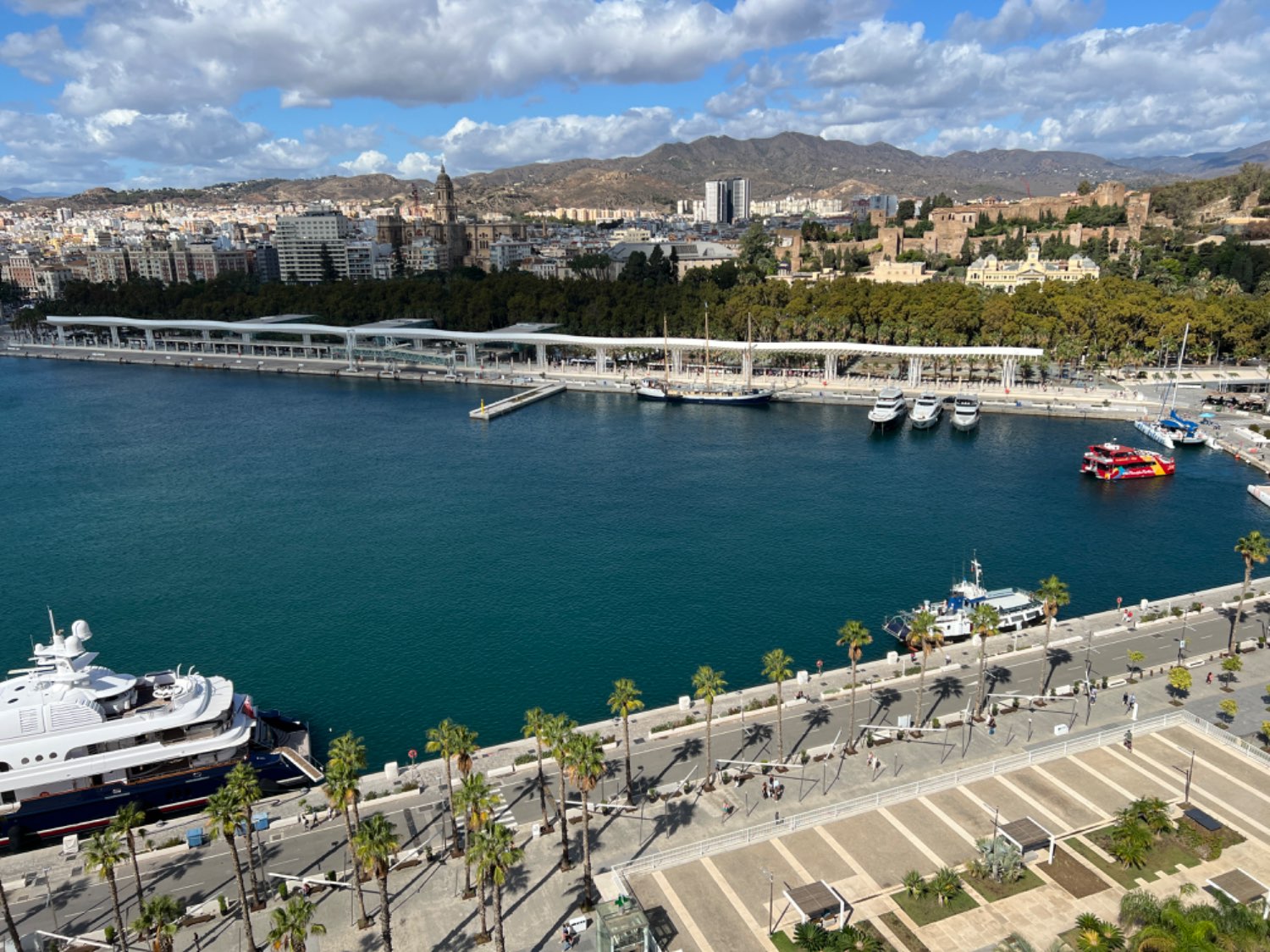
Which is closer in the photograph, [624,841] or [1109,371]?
[624,841]

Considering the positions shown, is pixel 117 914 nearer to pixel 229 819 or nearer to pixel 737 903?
pixel 229 819

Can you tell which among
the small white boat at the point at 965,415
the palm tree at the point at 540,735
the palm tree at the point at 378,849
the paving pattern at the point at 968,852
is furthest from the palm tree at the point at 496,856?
the small white boat at the point at 965,415

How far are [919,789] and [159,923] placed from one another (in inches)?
887

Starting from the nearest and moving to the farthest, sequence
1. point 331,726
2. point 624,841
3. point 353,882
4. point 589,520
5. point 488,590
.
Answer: point 353,882 < point 624,841 < point 331,726 < point 488,590 < point 589,520

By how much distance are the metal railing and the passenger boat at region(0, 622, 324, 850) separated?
47.9ft

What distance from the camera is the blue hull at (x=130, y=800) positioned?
30.5m

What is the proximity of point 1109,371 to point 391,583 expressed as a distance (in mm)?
91306

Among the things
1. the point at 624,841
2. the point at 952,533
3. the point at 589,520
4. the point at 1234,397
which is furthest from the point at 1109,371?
the point at 624,841

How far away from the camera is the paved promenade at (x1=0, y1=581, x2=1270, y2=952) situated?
25.4 meters

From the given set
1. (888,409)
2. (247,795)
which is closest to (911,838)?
(247,795)

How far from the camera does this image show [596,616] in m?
47.3

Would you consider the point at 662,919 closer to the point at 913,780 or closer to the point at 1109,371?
the point at 913,780

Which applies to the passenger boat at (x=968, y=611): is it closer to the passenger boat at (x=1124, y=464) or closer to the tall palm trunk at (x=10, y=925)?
the passenger boat at (x=1124, y=464)

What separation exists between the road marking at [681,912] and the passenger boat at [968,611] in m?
21.6
